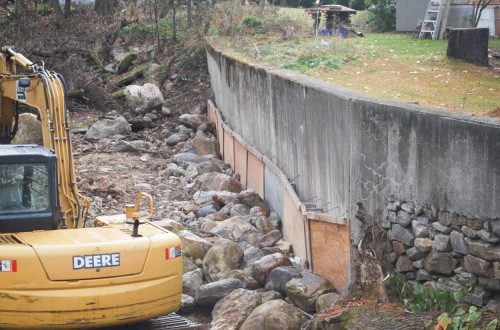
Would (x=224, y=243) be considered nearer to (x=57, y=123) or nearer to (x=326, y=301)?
(x=326, y=301)

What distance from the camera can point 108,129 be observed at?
22031 mm

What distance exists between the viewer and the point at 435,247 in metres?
9.09

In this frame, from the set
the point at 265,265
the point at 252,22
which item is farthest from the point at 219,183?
the point at 252,22

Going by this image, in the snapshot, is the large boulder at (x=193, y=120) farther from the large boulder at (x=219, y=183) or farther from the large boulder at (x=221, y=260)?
the large boulder at (x=221, y=260)

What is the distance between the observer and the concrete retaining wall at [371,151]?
845 centimetres

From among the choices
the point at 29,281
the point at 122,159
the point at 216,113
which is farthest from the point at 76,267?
the point at 216,113

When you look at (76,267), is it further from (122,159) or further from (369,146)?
(122,159)

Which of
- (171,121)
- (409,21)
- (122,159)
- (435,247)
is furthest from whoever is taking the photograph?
(409,21)

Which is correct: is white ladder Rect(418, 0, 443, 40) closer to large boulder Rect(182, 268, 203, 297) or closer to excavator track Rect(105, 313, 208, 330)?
large boulder Rect(182, 268, 203, 297)

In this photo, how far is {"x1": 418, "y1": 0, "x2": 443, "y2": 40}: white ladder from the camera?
79.5 ft

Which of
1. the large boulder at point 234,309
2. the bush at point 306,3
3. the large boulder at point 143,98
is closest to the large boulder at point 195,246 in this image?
the large boulder at point 234,309

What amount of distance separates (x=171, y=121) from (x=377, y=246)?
14.0m

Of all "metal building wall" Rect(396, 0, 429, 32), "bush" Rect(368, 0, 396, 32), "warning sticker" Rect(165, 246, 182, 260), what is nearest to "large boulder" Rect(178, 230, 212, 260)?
"warning sticker" Rect(165, 246, 182, 260)

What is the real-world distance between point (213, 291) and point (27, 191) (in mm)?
3165
